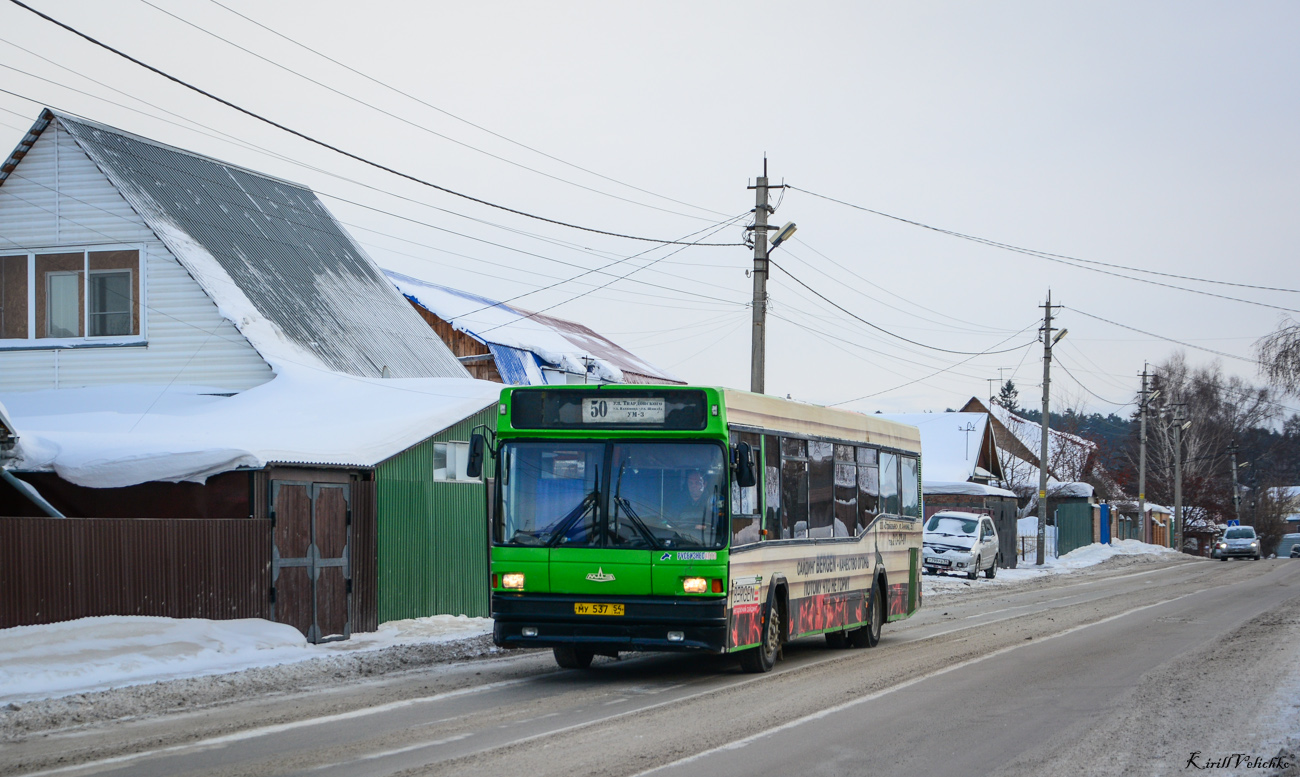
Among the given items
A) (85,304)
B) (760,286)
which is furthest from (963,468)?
(85,304)

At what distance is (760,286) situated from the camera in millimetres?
24781

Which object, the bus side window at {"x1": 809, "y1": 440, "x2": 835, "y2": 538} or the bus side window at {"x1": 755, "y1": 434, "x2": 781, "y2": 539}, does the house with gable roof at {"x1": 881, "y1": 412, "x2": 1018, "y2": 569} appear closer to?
the bus side window at {"x1": 809, "y1": 440, "x2": 835, "y2": 538}

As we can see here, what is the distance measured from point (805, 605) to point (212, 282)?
1475 cm

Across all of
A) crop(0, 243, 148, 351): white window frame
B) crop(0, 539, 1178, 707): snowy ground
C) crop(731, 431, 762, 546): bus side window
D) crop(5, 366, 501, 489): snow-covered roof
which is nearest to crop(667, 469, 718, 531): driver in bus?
crop(731, 431, 762, 546): bus side window

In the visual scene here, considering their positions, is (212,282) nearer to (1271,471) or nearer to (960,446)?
(960,446)

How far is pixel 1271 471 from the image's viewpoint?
127 meters

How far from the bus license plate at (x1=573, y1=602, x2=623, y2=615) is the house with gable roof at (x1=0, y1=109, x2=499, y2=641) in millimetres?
5679

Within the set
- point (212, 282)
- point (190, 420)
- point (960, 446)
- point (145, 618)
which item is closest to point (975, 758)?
point (145, 618)

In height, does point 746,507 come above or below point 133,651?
above

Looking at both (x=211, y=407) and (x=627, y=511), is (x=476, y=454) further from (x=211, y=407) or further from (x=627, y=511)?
(x=211, y=407)

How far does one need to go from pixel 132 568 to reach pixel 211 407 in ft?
24.3

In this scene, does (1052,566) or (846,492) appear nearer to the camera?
(846,492)

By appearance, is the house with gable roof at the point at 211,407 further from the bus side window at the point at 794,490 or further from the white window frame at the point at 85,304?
the bus side window at the point at 794,490

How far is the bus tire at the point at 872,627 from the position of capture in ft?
55.5
